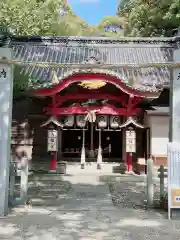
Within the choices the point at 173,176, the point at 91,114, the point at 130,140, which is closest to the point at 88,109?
the point at 91,114

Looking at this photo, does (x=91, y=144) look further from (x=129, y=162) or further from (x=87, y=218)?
(x=87, y=218)

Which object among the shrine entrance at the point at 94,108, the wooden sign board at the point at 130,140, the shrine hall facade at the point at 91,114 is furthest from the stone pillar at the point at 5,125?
the wooden sign board at the point at 130,140

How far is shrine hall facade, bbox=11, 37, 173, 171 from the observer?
13.1 meters

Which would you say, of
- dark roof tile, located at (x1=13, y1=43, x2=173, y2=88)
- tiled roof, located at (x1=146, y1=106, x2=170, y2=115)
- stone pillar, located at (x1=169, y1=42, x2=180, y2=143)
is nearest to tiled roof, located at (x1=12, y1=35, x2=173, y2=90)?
dark roof tile, located at (x1=13, y1=43, x2=173, y2=88)

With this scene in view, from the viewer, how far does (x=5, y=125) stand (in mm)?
6242

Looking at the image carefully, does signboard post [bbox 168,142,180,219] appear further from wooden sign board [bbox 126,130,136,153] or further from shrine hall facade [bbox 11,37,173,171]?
wooden sign board [bbox 126,130,136,153]

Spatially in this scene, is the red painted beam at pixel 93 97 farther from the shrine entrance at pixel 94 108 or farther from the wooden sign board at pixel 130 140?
the wooden sign board at pixel 130 140

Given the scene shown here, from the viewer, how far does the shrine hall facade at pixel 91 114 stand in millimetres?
13055

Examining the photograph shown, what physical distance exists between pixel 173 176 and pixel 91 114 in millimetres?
7462

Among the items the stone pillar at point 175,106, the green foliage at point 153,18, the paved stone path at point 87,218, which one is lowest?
the paved stone path at point 87,218

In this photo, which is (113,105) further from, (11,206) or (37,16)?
(11,206)

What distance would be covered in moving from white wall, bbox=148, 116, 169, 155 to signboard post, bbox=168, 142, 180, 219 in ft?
23.1

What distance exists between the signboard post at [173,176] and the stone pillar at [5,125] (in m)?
3.17

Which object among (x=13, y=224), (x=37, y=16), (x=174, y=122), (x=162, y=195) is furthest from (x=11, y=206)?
(x=37, y=16)
